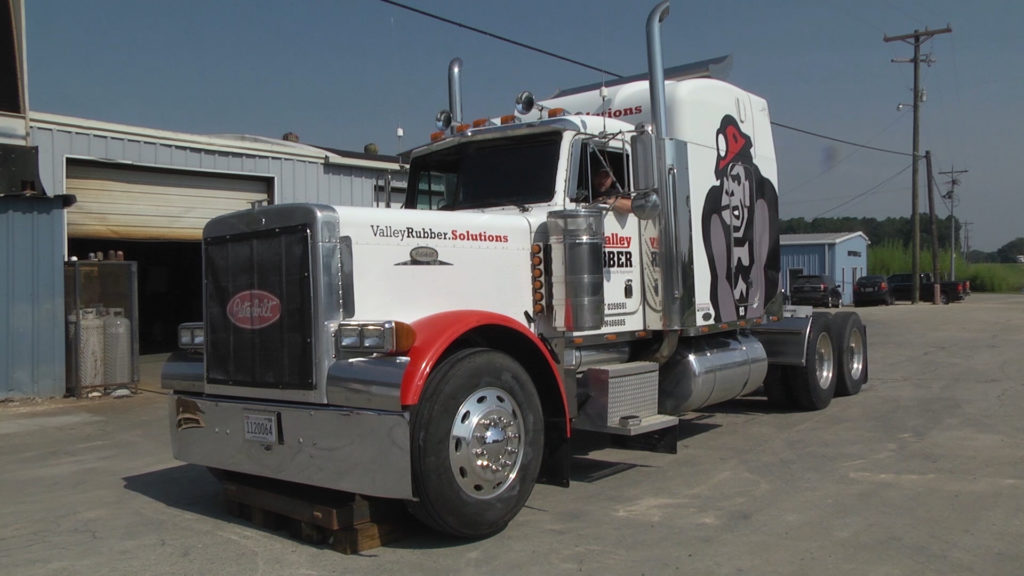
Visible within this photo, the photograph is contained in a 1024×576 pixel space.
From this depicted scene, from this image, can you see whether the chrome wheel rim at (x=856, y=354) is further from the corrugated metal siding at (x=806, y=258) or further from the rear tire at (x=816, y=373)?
the corrugated metal siding at (x=806, y=258)

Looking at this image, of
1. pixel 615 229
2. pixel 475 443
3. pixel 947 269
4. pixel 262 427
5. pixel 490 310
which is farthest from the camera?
pixel 947 269

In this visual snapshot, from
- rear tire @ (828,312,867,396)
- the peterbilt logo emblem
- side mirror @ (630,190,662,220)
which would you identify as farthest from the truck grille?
rear tire @ (828,312,867,396)

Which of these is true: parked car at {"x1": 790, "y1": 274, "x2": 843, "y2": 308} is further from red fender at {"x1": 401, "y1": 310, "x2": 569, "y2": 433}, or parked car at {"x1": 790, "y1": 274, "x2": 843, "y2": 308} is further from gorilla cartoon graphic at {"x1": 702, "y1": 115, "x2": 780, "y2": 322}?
red fender at {"x1": 401, "y1": 310, "x2": 569, "y2": 433}

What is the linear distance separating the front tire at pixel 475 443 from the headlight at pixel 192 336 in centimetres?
208

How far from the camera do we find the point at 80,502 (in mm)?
6754

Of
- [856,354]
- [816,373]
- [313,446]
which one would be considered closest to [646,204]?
[313,446]

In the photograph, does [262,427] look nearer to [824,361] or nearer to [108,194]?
[824,361]

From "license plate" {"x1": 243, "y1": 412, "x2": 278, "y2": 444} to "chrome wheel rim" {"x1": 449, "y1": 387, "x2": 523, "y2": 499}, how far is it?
1151mm

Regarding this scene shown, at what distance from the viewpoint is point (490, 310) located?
6195 mm

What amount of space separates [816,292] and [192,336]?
36.6 meters

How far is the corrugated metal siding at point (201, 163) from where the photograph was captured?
41.7 feet

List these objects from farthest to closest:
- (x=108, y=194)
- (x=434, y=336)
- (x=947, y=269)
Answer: (x=947, y=269), (x=108, y=194), (x=434, y=336)

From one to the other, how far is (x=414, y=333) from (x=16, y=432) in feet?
23.6

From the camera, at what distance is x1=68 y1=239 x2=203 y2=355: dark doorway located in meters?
22.7
